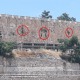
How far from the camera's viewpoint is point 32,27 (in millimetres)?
56031

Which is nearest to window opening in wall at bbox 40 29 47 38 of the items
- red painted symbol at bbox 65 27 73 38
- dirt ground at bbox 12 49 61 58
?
red painted symbol at bbox 65 27 73 38

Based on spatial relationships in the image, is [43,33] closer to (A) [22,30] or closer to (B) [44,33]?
(B) [44,33]

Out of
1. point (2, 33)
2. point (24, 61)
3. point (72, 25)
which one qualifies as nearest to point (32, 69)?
point (24, 61)

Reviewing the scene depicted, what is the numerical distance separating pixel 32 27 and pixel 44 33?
5.40 feet

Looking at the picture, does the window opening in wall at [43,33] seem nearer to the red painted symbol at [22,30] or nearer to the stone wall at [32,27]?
the stone wall at [32,27]

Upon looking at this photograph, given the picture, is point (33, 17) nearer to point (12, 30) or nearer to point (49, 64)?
point (12, 30)

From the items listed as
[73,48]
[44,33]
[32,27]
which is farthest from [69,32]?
[73,48]

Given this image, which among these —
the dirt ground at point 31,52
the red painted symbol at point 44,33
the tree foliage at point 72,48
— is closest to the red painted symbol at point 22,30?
the red painted symbol at point 44,33

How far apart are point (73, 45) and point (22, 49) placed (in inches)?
194

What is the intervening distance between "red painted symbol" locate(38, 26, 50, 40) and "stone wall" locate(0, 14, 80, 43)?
27 centimetres

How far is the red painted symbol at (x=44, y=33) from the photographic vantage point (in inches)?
2233

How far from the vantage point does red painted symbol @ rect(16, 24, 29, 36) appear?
180ft

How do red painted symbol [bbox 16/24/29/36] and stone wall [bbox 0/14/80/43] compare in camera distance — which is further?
red painted symbol [bbox 16/24/29/36]

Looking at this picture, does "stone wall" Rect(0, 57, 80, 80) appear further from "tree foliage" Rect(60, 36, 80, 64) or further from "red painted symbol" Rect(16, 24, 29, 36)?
"red painted symbol" Rect(16, 24, 29, 36)
